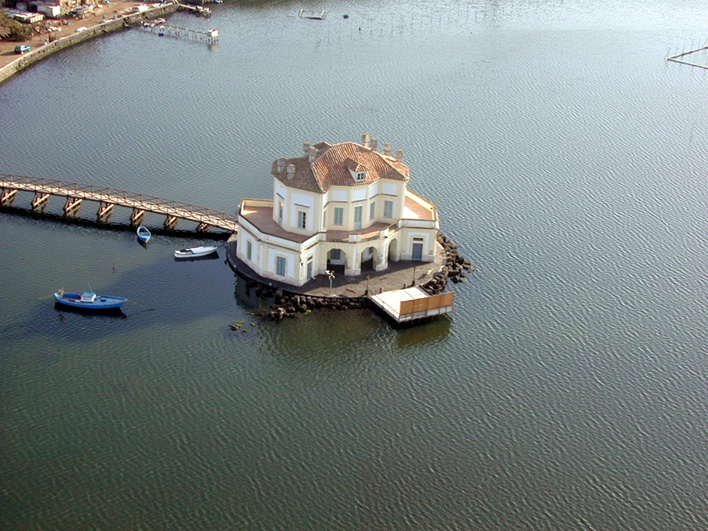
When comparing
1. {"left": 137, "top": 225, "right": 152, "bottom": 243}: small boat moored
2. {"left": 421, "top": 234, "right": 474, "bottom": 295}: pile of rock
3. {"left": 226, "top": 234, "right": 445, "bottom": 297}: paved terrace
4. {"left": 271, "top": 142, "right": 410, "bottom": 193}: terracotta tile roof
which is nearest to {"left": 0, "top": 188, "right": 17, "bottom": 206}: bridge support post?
{"left": 137, "top": 225, "right": 152, "bottom": 243}: small boat moored

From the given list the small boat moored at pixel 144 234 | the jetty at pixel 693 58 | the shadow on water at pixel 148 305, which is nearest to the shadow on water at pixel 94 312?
the shadow on water at pixel 148 305

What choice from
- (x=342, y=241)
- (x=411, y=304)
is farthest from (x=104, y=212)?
(x=411, y=304)

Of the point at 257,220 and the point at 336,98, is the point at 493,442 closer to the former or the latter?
the point at 257,220

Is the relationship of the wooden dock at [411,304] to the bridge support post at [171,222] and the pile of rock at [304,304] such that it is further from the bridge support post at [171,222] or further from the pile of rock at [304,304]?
the bridge support post at [171,222]

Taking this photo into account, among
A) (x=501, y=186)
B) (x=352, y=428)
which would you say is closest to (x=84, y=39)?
(x=501, y=186)

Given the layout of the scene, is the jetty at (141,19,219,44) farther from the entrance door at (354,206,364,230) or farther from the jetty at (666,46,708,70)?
the entrance door at (354,206,364,230)
